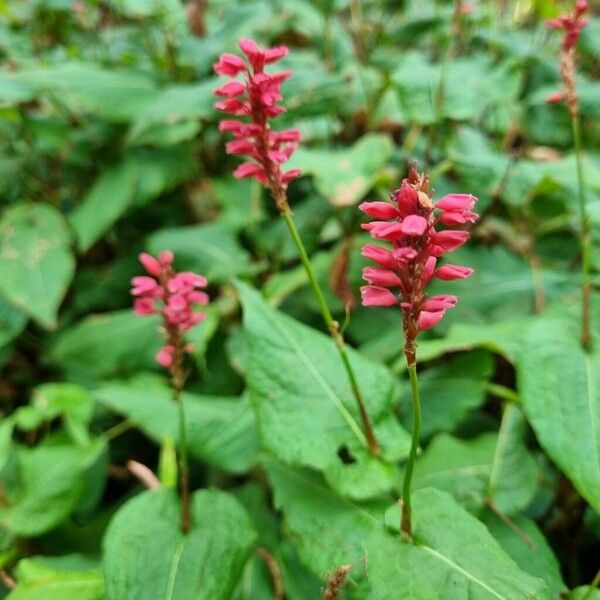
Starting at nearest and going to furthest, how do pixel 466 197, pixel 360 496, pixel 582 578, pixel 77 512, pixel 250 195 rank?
1. pixel 466 197
2. pixel 360 496
3. pixel 582 578
4. pixel 77 512
5. pixel 250 195

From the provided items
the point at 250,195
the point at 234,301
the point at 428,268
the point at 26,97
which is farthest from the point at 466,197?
the point at 26,97

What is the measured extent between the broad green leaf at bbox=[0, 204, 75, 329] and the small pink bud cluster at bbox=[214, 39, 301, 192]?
1248 millimetres

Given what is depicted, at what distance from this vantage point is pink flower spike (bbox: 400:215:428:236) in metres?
0.66

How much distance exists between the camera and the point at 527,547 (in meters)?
1.14

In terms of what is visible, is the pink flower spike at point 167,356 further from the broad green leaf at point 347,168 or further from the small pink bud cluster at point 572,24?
the small pink bud cluster at point 572,24

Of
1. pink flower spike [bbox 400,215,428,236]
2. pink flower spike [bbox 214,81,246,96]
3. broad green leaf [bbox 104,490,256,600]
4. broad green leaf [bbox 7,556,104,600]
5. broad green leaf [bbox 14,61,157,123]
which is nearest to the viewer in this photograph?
pink flower spike [bbox 400,215,428,236]

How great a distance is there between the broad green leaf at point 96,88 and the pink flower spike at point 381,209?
1787 millimetres

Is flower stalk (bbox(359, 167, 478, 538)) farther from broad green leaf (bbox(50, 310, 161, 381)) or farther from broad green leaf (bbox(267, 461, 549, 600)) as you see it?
broad green leaf (bbox(50, 310, 161, 381))

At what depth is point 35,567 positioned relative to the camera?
1.23m

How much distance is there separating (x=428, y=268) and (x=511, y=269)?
1.43 metres

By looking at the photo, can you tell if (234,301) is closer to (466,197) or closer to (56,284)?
(56,284)

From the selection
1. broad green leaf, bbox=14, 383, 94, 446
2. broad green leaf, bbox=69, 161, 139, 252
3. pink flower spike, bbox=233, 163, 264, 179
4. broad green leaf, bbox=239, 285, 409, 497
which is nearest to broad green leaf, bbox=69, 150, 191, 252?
broad green leaf, bbox=69, 161, 139, 252

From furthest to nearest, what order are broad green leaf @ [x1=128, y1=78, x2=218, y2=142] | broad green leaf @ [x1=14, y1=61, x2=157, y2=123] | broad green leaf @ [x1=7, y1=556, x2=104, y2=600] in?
broad green leaf @ [x1=14, y1=61, x2=157, y2=123], broad green leaf @ [x1=128, y1=78, x2=218, y2=142], broad green leaf @ [x1=7, y1=556, x2=104, y2=600]

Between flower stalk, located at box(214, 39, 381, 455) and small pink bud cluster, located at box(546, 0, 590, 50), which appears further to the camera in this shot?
small pink bud cluster, located at box(546, 0, 590, 50)
